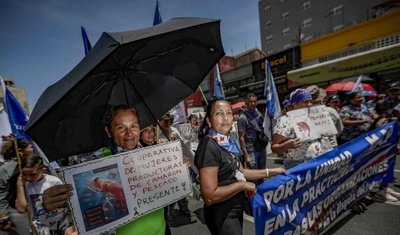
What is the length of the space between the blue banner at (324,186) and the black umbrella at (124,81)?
153cm

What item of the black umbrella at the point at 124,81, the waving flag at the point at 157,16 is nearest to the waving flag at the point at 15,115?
the black umbrella at the point at 124,81

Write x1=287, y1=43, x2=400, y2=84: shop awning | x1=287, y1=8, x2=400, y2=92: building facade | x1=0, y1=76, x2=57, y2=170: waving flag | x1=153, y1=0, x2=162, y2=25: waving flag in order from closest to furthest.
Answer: x1=0, y1=76, x2=57, y2=170: waving flag → x1=153, y1=0, x2=162, y2=25: waving flag → x1=287, y1=43, x2=400, y2=84: shop awning → x1=287, y1=8, x2=400, y2=92: building facade

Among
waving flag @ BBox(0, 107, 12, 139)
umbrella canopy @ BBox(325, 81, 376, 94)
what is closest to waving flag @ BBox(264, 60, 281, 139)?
waving flag @ BBox(0, 107, 12, 139)

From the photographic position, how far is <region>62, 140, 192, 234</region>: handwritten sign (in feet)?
4.62

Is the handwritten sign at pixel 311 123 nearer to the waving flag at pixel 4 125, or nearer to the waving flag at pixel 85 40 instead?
the waving flag at pixel 85 40

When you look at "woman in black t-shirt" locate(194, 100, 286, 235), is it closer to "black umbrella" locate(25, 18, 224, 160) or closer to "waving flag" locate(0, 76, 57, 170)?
"black umbrella" locate(25, 18, 224, 160)

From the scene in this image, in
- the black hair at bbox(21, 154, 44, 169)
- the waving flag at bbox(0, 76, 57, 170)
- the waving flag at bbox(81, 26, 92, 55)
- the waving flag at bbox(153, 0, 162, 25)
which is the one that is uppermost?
the waving flag at bbox(153, 0, 162, 25)

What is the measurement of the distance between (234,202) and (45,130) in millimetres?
1677

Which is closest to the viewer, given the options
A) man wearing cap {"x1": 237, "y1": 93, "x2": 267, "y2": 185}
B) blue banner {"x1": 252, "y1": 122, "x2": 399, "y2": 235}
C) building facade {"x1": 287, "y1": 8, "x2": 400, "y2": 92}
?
blue banner {"x1": 252, "y1": 122, "x2": 399, "y2": 235}

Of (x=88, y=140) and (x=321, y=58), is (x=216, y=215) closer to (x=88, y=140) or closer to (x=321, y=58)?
(x=88, y=140)

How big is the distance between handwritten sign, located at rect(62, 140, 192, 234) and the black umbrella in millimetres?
503

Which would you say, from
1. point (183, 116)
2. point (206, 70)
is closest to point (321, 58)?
point (183, 116)

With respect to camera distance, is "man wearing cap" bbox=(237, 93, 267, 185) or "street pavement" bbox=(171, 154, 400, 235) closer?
"street pavement" bbox=(171, 154, 400, 235)

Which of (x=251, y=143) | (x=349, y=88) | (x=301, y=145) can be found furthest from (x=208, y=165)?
(x=349, y=88)
